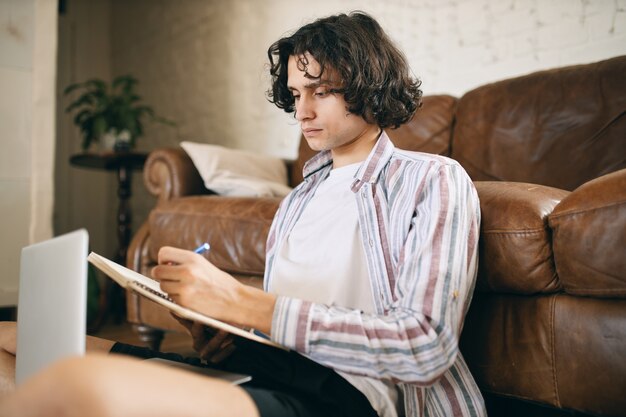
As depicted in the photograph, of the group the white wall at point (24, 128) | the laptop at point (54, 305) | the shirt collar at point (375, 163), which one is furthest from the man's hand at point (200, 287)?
the white wall at point (24, 128)

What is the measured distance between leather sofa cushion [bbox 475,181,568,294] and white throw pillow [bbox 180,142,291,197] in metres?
1.10

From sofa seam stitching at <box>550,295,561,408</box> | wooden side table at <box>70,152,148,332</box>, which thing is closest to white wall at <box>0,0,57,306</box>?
wooden side table at <box>70,152,148,332</box>

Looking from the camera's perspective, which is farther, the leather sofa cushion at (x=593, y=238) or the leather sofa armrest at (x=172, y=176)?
the leather sofa armrest at (x=172, y=176)

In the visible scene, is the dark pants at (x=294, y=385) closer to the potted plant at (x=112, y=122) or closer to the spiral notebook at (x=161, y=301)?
the spiral notebook at (x=161, y=301)

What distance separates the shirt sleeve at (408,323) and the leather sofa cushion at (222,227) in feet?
2.67

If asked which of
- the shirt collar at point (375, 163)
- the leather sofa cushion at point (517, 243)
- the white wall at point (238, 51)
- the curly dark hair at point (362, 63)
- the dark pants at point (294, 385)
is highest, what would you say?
the white wall at point (238, 51)

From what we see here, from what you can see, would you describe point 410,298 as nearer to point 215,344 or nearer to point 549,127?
point 215,344

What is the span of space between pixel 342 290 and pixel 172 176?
4.07 ft

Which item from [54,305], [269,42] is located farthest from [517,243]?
[269,42]

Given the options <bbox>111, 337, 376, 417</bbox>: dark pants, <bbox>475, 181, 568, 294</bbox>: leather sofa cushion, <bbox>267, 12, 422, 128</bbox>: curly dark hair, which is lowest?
<bbox>111, 337, 376, 417</bbox>: dark pants

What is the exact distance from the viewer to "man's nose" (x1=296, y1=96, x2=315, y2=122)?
42.3 inches

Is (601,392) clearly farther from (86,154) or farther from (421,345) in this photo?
(86,154)

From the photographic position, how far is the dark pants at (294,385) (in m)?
0.74

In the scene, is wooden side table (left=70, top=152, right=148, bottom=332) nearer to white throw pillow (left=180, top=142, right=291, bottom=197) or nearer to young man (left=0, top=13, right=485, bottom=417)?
white throw pillow (left=180, top=142, right=291, bottom=197)
